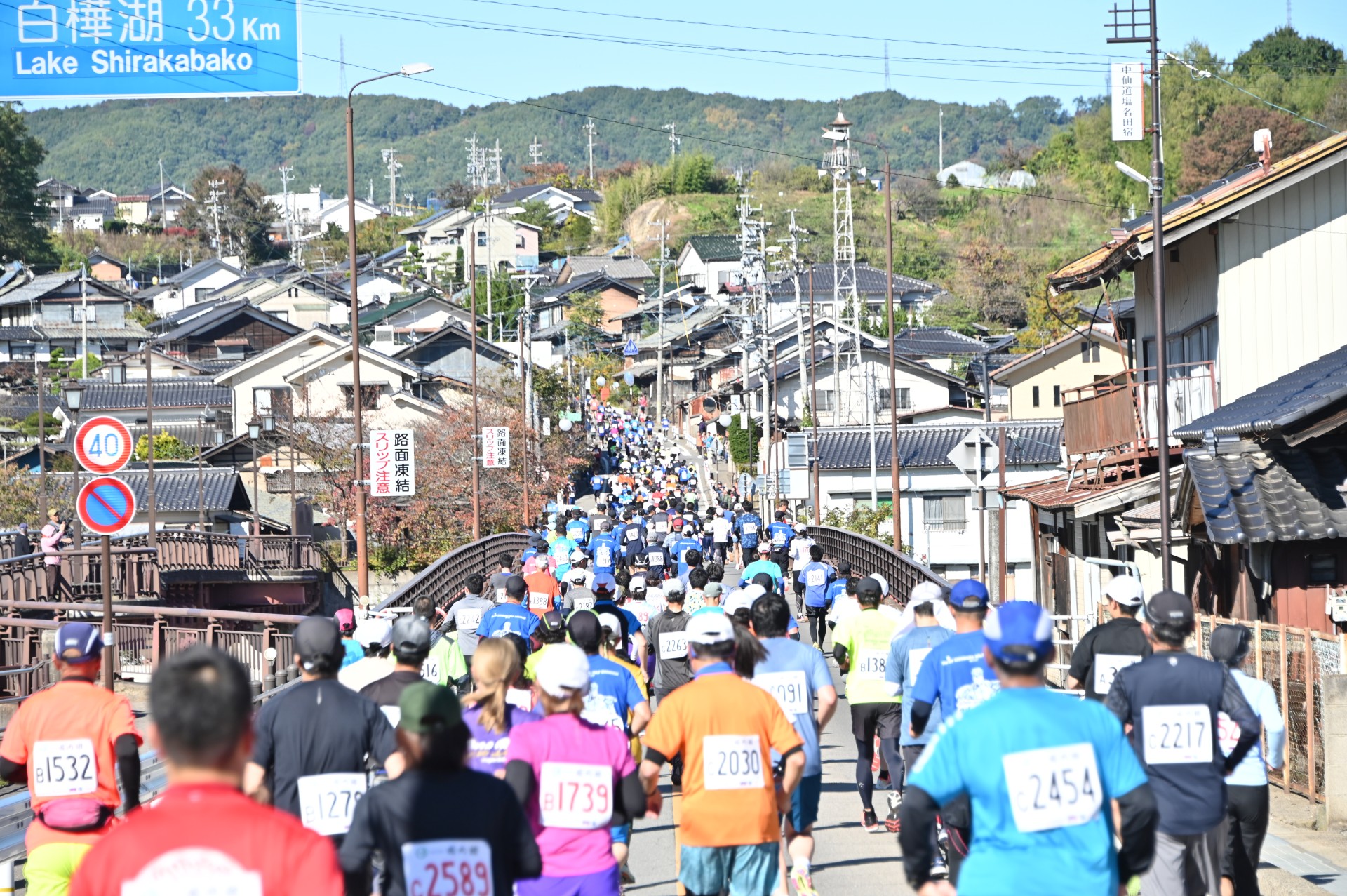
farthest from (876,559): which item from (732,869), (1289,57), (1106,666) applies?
(1289,57)

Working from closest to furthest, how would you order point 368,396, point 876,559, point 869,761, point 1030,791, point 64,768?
point 1030,791 < point 64,768 < point 869,761 < point 876,559 < point 368,396

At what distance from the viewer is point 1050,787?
4.52 m

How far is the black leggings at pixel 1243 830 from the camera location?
23.0 ft

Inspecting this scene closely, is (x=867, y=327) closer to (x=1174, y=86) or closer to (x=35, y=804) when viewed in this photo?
(x=1174, y=86)

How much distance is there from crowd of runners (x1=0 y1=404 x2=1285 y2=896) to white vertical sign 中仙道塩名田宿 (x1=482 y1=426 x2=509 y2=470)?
28.0 m

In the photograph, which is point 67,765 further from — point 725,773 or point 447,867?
point 725,773

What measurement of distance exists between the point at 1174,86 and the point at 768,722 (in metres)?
83.3

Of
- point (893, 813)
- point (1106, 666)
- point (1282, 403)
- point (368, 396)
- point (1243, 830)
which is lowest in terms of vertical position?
point (893, 813)

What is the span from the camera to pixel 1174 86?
81750 mm

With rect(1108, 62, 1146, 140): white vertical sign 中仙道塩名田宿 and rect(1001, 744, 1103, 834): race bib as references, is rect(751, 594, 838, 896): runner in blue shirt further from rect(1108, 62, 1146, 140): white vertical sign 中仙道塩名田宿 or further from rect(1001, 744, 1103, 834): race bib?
rect(1108, 62, 1146, 140): white vertical sign 中仙道塩名田宿

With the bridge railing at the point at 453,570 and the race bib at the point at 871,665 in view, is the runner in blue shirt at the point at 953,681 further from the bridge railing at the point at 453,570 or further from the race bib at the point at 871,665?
the bridge railing at the point at 453,570

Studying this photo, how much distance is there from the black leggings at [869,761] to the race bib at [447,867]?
5.94 m

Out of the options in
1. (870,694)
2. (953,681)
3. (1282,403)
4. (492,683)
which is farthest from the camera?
(1282,403)

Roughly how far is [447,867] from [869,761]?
6.17 m
